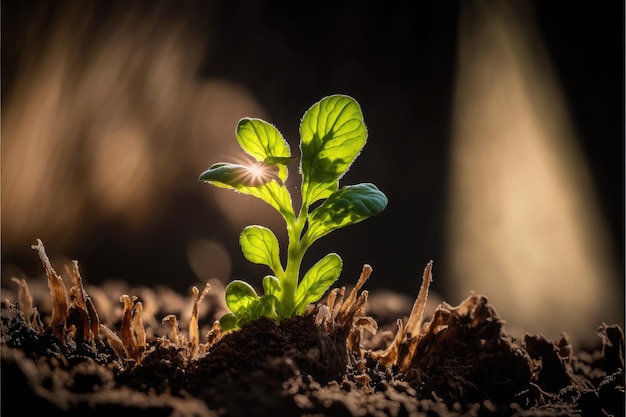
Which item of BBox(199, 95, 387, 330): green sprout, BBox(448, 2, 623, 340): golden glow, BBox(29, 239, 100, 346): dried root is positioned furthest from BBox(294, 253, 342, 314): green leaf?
BBox(448, 2, 623, 340): golden glow

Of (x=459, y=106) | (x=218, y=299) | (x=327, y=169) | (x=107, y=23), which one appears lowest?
(x=218, y=299)

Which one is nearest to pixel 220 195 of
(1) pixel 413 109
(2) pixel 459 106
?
(1) pixel 413 109

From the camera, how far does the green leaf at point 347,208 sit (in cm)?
66

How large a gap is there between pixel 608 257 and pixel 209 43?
1.75 metres

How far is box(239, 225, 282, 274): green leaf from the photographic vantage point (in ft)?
2.44

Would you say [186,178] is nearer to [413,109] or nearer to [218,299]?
[218,299]

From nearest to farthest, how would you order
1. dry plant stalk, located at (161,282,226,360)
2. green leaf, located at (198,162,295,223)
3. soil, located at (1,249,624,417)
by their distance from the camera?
soil, located at (1,249,624,417) → green leaf, located at (198,162,295,223) → dry plant stalk, located at (161,282,226,360)

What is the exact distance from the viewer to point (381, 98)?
2.12 m

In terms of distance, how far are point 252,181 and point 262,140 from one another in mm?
105

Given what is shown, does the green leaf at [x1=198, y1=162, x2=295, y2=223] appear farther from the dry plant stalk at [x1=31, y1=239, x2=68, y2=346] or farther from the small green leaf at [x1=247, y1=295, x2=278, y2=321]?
the dry plant stalk at [x1=31, y1=239, x2=68, y2=346]

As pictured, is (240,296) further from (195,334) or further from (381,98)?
(381,98)

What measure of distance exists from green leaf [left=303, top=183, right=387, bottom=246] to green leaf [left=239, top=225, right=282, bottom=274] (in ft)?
0.18

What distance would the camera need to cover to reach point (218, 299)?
136 cm

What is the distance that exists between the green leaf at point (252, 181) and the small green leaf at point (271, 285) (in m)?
0.09
